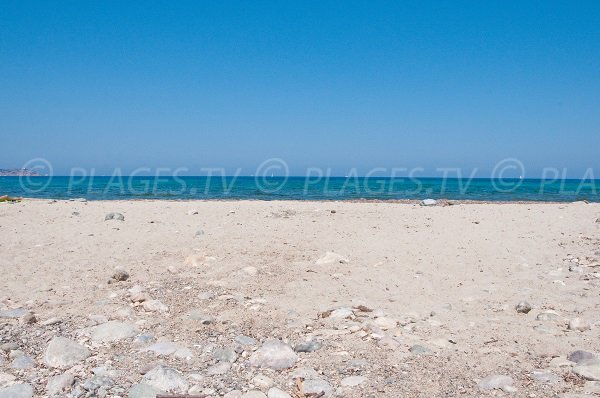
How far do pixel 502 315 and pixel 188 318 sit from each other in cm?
262

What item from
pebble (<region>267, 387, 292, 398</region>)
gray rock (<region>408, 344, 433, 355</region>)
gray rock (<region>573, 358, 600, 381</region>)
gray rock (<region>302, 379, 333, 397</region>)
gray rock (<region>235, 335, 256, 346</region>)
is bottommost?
pebble (<region>267, 387, 292, 398</region>)

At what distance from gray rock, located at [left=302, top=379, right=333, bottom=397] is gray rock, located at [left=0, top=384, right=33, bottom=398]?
152 centimetres

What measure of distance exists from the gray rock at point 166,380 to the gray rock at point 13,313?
1691 millimetres

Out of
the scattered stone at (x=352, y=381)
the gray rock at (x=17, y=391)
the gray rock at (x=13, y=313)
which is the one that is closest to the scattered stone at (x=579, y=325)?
the scattered stone at (x=352, y=381)

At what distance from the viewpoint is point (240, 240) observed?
641 cm

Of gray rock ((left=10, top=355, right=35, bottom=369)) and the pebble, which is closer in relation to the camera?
the pebble

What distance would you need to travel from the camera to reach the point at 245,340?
3.29m

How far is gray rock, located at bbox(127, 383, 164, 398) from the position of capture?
2.53 m

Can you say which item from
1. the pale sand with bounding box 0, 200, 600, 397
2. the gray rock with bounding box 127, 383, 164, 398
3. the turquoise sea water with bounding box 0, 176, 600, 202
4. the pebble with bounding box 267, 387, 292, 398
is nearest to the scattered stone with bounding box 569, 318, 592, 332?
the pale sand with bounding box 0, 200, 600, 397

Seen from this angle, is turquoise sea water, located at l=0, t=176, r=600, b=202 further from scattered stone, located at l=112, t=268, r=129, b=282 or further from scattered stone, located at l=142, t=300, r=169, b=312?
scattered stone, located at l=142, t=300, r=169, b=312

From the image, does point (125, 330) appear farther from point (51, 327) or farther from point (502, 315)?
point (502, 315)

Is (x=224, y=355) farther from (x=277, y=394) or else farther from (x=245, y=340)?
(x=277, y=394)

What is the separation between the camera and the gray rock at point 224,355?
9.82 ft

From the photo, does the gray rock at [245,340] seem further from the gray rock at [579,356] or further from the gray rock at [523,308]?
the gray rock at [523,308]
